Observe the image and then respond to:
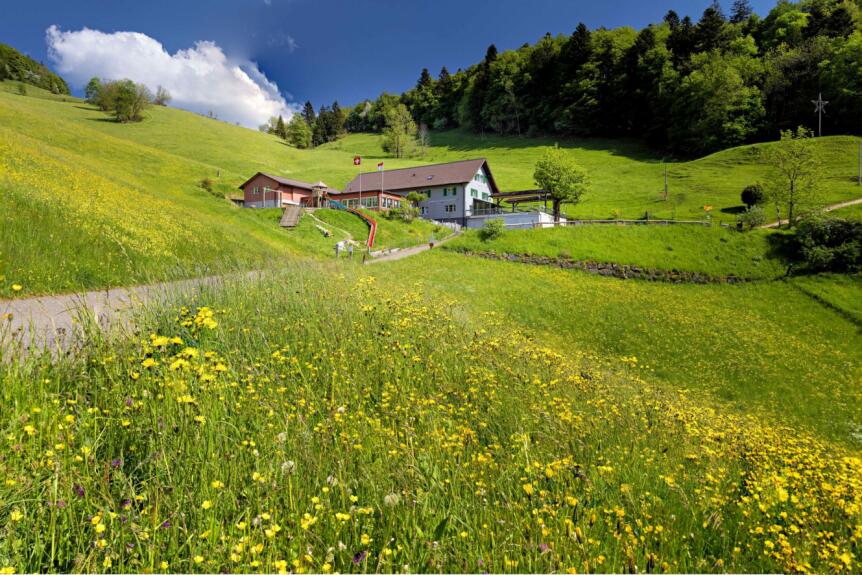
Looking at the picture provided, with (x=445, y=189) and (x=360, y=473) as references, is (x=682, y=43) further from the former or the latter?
(x=360, y=473)

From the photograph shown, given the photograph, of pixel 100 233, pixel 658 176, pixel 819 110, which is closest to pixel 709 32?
pixel 819 110

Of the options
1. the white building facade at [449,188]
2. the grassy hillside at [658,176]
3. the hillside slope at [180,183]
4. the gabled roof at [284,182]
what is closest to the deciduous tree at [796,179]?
the grassy hillside at [658,176]

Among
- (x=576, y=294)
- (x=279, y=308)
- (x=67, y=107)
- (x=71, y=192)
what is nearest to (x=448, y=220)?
(x=576, y=294)

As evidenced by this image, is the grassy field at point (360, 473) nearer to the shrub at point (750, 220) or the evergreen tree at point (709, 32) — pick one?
the shrub at point (750, 220)

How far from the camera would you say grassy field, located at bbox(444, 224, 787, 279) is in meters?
32.0

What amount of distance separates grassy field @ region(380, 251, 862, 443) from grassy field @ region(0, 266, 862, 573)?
9.19 m

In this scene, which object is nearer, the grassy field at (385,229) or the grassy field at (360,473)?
the grassy field at (360,473)

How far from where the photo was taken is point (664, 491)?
4.20 m

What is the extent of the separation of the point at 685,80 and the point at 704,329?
3909 inches

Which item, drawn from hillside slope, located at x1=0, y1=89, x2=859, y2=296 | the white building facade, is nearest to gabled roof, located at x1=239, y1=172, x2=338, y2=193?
hillside slope, located at x1=0, y1=89, x2=859, y2=296

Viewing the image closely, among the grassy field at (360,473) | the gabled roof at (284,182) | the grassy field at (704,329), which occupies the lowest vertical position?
the grassy field at (704,329)

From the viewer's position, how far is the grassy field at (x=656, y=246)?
31984 millimetres

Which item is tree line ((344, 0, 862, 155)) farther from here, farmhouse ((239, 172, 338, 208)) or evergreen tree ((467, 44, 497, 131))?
farmhouse ((239, 172, 338, 208))

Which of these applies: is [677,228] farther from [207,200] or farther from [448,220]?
[207,200]
